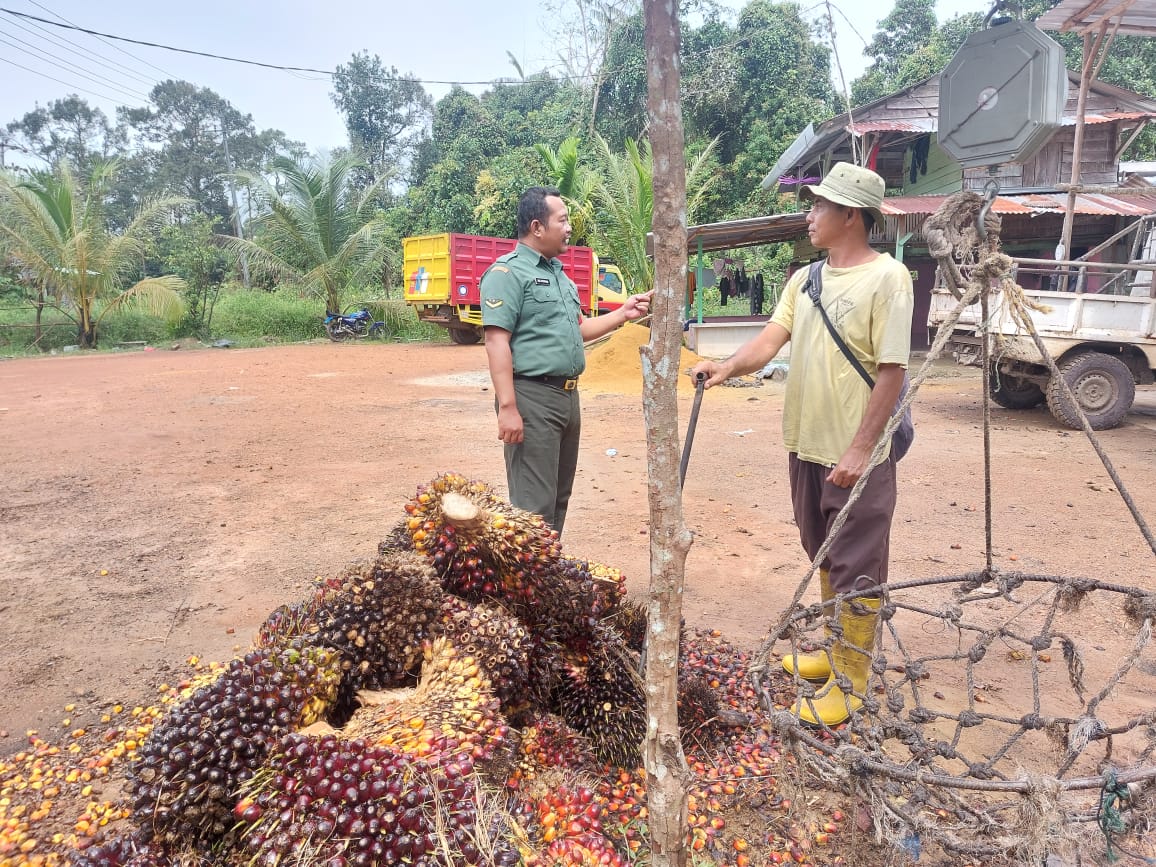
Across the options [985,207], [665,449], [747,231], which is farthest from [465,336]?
[665,449]

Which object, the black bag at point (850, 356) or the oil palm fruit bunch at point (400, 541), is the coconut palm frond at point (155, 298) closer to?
the oil palm fruit bunch at point (400, 541)

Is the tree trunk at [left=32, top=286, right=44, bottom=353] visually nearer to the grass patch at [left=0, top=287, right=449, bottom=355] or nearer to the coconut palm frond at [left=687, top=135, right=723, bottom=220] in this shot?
the grass patch at [left=0, top=287, right=449, bottom=355]

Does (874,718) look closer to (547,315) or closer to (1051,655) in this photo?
(1051,655)

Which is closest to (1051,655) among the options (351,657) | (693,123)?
(351,657)

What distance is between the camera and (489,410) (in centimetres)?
901

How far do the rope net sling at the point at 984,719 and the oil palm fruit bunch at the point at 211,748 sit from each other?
3.71 feet

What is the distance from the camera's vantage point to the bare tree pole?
4.38 feet

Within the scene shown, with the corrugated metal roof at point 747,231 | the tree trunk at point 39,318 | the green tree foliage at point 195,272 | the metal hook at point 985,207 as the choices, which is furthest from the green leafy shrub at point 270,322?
the metal hook at point 985,207

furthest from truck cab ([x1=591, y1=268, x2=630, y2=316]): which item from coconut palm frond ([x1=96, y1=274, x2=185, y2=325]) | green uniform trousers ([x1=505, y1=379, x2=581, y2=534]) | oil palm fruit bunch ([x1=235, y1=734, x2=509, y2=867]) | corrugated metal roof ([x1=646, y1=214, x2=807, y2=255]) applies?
oil palm fruit bunch ([x1=235, y1=734, x2=509, y2=867])

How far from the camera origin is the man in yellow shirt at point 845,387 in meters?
2.34

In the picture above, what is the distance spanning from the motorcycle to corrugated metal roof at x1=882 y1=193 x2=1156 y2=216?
13.1 metres

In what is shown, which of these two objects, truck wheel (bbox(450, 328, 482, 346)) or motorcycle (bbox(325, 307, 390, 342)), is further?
motorcycle (bbox(325, 307, 390, 342))

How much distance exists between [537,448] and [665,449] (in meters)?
1.57

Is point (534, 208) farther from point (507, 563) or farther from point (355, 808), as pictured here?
point (355, 808)
